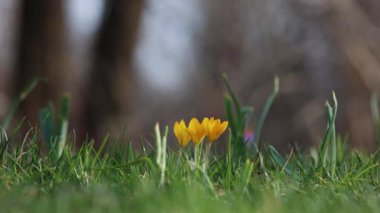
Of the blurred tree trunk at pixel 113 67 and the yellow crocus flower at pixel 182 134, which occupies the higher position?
the yellow crocus flower at pixel 182 134

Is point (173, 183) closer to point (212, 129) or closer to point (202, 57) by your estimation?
point (212, 129)

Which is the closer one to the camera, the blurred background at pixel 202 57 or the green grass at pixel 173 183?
the green grass at pixel 173 183

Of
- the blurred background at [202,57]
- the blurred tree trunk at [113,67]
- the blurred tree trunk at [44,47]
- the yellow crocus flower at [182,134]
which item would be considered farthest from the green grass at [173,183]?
the blurred tree trunk at [113,67]

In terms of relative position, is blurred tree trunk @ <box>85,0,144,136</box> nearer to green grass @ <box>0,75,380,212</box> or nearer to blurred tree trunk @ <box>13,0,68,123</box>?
blurred tree trunk @ <box>13,0,68,123</box>

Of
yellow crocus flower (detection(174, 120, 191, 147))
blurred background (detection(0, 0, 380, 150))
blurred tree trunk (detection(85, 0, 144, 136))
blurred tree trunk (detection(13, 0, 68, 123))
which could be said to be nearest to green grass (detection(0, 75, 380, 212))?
yellow crocus flower (detection(174, 120, 191, 147))

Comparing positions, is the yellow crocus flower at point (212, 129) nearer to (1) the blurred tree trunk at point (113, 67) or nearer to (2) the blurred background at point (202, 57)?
(2) the blurred background at point (202, 57)

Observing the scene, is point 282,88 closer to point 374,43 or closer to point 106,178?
point 374,43

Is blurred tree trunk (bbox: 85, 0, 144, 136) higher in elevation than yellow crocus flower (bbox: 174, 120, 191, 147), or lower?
lower
